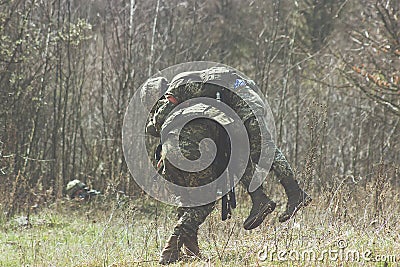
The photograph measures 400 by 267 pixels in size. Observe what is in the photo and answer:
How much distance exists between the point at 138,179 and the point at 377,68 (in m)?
4.87

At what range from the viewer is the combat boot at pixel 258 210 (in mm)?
4523

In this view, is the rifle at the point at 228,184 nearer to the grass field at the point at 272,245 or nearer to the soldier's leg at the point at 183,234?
the grass field at the point at 272,245

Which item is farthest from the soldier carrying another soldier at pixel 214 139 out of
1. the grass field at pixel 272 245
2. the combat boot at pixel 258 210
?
the grass field at pixel 272 245

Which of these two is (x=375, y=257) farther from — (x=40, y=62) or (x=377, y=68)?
(x=40, y=62)

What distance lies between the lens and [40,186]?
10.8m

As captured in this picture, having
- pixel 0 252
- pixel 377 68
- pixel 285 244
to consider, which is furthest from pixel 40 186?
pixel 285 244

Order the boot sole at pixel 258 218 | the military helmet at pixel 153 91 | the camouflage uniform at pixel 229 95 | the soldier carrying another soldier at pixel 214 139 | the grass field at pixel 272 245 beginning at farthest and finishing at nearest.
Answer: the military helmet at pixel 153 91
the camouflage uniform at pixel 229 95
the soldier carrying another soldier at pixel 214 139
the boot sole at pixel 258 218
the grass field at pixel 272 245

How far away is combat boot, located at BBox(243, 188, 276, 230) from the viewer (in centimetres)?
452

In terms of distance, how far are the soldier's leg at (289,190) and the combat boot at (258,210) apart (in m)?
0.12

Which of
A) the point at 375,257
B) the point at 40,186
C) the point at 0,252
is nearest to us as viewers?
the point at 375,257

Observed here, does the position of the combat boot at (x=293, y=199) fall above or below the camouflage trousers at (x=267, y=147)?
below

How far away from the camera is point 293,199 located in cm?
462

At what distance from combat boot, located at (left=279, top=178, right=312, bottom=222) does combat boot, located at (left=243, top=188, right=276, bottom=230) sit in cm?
12

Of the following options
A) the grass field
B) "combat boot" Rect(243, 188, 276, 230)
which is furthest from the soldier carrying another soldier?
the grass field
